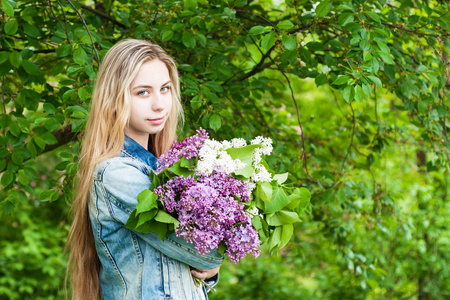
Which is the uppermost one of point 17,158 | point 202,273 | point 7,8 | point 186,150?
point 7,8

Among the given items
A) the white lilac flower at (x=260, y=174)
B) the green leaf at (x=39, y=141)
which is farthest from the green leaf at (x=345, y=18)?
the green leaf at (x=39, y=141)

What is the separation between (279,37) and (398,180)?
4.07 meters

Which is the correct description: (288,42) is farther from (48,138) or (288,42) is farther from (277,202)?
(48,138)

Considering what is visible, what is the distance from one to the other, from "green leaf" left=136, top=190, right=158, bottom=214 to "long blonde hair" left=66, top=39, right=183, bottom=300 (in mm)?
359

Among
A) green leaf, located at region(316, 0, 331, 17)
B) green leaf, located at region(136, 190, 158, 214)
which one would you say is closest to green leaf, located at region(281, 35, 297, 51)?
green leaf, located at region(316, 0, 331, 17)

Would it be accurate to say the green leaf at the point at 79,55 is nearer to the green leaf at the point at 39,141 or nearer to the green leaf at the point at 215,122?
the green leaf at the point at 39,141

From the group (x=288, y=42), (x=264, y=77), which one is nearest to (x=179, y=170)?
(x=288, y=42)

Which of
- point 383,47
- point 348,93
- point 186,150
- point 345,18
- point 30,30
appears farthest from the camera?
point 30,30

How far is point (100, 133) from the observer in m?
1.74

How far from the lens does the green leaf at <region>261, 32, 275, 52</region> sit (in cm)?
202

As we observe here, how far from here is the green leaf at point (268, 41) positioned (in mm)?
2016

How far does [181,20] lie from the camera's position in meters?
2.33

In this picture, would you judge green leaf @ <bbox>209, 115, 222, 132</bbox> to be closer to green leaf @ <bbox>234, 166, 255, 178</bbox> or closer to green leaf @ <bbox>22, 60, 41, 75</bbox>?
green leaf @ <bbox>234, 166, 255, 178</bbox>

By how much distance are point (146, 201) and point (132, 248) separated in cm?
33
